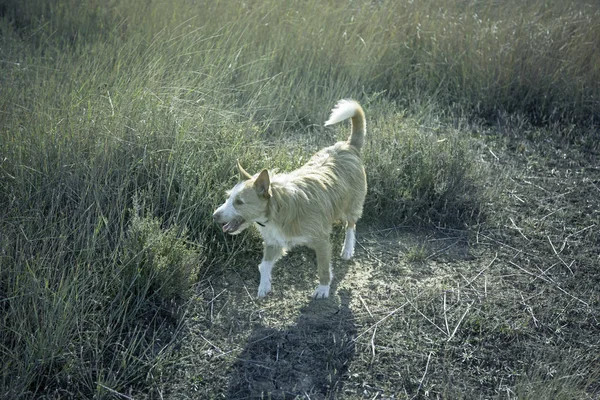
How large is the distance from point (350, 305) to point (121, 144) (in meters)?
2.10

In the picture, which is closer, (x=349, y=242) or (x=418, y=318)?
(x=418, y=318)

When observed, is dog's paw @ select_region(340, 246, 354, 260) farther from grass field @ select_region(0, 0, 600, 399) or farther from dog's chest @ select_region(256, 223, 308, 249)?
dog's chest @ select_region(256, 223, 308, 249)

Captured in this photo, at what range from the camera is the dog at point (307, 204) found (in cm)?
374

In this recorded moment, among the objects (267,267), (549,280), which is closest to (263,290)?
(267,267)

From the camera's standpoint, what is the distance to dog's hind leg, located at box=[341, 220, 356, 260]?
15.3 feet

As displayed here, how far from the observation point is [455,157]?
5.50 m

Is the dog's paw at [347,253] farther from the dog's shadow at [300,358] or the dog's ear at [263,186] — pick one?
the dog's ear at [263,186]

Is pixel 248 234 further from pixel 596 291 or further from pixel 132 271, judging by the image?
pixel 596 291

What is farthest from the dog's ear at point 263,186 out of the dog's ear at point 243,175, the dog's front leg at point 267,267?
the dog's front leg at point 267,267

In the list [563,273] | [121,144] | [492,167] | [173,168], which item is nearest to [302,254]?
[173,168]

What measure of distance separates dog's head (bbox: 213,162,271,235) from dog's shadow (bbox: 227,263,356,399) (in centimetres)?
73

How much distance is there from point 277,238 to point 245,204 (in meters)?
0.40

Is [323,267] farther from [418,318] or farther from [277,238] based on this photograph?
[418,318]

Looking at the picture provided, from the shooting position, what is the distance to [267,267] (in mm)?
4090
